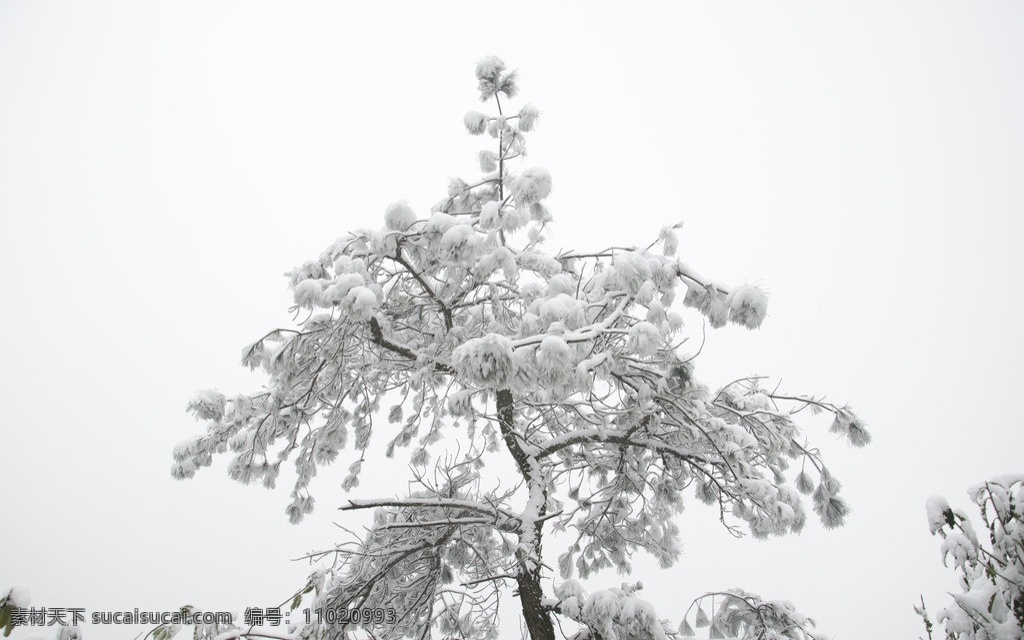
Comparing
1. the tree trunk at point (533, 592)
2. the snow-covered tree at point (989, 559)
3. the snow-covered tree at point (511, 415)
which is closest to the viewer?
the snow-covered tree at point (989, 559)

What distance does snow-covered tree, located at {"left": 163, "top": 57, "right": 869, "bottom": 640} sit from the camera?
317cm

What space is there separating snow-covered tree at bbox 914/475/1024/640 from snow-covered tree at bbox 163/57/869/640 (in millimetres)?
913

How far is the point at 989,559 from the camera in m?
2.67

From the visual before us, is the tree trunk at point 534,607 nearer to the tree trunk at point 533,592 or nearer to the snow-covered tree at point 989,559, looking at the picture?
the tree trunk at point 533,592

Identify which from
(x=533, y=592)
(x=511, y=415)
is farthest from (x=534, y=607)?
(x=511, y=415)

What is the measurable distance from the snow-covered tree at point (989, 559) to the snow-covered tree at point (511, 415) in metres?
0.91

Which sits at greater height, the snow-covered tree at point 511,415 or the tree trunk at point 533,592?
the snow-covered tree at point 511,415

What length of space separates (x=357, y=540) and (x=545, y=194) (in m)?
2.95

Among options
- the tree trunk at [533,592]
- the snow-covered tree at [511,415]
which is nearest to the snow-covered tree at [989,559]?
the snow-covered tree at [511,415]

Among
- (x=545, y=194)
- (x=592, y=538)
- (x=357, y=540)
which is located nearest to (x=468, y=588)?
(x=357, y=540)

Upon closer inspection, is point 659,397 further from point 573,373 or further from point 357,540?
point 357,540

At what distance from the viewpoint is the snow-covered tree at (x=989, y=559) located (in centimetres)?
234

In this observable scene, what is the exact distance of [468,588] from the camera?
13.1ft

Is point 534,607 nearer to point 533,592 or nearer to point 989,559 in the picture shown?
point 533,592
